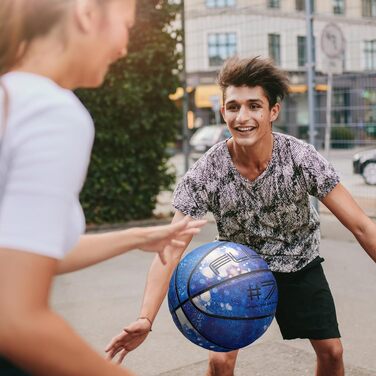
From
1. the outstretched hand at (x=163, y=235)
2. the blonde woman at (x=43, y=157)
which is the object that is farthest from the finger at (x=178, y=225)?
the blonde woman at (x=43, y=157)

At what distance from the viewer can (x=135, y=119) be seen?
369 inches

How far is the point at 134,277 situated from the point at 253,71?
12.8ft

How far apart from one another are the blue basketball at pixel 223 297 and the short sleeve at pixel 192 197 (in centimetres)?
27

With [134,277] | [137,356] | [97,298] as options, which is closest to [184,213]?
[137,356]

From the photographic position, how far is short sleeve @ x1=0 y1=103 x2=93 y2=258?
1.02m

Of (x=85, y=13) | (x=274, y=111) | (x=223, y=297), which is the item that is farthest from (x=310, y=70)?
(x=85, y=13)

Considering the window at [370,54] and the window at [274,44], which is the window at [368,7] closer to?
the window at [274,44]

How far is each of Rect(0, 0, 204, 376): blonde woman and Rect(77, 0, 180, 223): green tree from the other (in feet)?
25.8

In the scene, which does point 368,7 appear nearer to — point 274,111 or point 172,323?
point 172,323

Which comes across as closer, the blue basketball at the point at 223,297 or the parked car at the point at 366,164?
the blue basketball at the point at 223,297

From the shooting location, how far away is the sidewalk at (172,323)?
4.11 m

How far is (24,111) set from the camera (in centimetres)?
108

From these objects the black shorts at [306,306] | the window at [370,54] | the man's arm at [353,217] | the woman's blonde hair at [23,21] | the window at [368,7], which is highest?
the window at [368,7]

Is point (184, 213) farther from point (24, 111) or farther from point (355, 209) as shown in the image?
point (24, 111)
